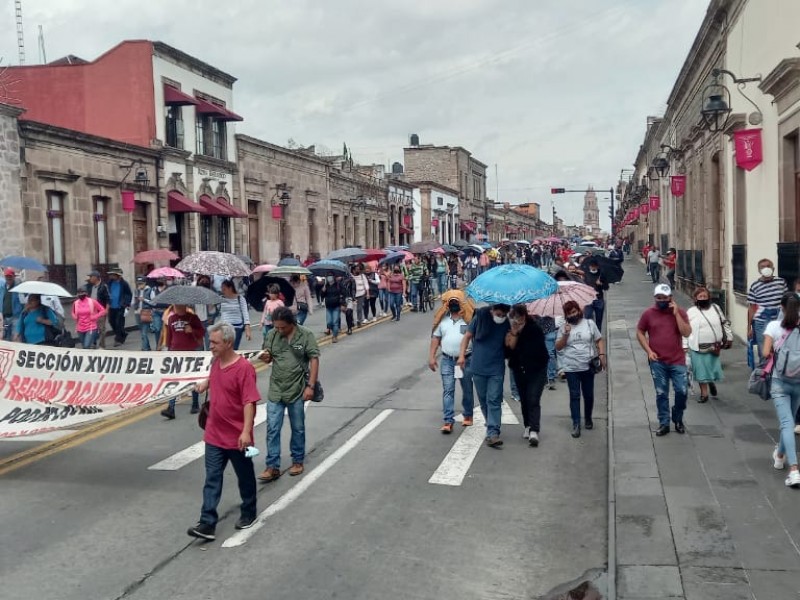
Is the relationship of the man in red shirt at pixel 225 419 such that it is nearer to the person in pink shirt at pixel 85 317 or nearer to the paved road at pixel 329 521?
the paved road at pixel 329 521

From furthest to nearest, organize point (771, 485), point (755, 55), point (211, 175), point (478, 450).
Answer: point (211, 175)
point (755, 55)
point (478, 450)
point (771, 485)

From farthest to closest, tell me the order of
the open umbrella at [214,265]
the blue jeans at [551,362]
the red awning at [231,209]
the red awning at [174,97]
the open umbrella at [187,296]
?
1. the red awning at [231,209]
2. the red awning at [174,97]
3. the open umbrella at [214,265]
4. the blue jeans at [551,362]
5. the open umbrella at [187,296]

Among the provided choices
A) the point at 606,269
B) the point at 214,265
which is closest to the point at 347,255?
the point at 214,265

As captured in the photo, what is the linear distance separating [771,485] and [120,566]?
5.42 meters

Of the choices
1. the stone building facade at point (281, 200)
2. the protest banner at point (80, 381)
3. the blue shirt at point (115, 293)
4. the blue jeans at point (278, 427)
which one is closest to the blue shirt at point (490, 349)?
the blue jeans at point (278, 427)

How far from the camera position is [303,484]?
7.82 m

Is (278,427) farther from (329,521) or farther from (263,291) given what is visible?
(263,291)

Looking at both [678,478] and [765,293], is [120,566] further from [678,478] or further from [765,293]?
[765,293]

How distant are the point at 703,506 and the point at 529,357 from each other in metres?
2.85

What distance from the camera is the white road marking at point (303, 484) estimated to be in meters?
6.47

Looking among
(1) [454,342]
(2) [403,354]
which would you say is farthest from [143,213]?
(1) [454,342]

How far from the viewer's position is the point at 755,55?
614 inches

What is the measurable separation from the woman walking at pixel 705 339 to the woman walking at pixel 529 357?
2592 millimetres

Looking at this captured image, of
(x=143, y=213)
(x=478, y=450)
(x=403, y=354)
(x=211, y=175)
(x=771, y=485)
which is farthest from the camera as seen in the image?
(x=211, y=175)
